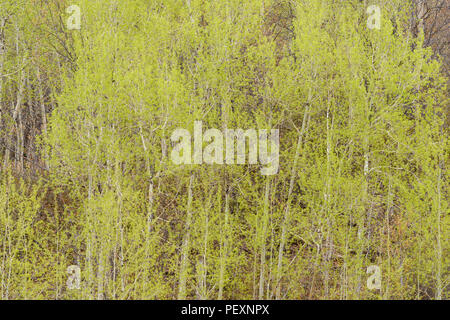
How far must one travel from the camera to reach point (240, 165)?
1582 cm

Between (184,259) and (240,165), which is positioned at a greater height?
(240,165)

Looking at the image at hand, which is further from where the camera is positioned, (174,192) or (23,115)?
(23,115)

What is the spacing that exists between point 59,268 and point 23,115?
11639mm

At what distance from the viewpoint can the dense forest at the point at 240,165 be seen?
14547 mm

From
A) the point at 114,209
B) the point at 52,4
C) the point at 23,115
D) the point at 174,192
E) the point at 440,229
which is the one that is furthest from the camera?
the point at 23,115

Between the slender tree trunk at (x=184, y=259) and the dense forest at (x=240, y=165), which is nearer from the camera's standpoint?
the slender tree trunk at (x=184, y=259)

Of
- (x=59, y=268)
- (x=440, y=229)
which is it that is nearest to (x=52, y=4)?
(x=59, y=268)

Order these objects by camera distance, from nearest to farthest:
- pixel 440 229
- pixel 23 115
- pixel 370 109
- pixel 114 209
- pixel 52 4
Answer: pixel 114 209
pixel 440 229
pixel 370 109
pixel 52 4
pixel 23 115

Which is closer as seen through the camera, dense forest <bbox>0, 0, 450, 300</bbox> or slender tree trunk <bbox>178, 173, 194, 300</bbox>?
slender tree trunk <bbox>178, 173, 194, 300</bbox>

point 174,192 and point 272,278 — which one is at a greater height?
point 174,192

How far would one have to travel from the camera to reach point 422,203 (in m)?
15.0

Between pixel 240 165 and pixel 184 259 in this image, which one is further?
pixel 240 165

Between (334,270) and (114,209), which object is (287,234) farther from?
(114,209)

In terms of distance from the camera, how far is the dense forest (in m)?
14.5
